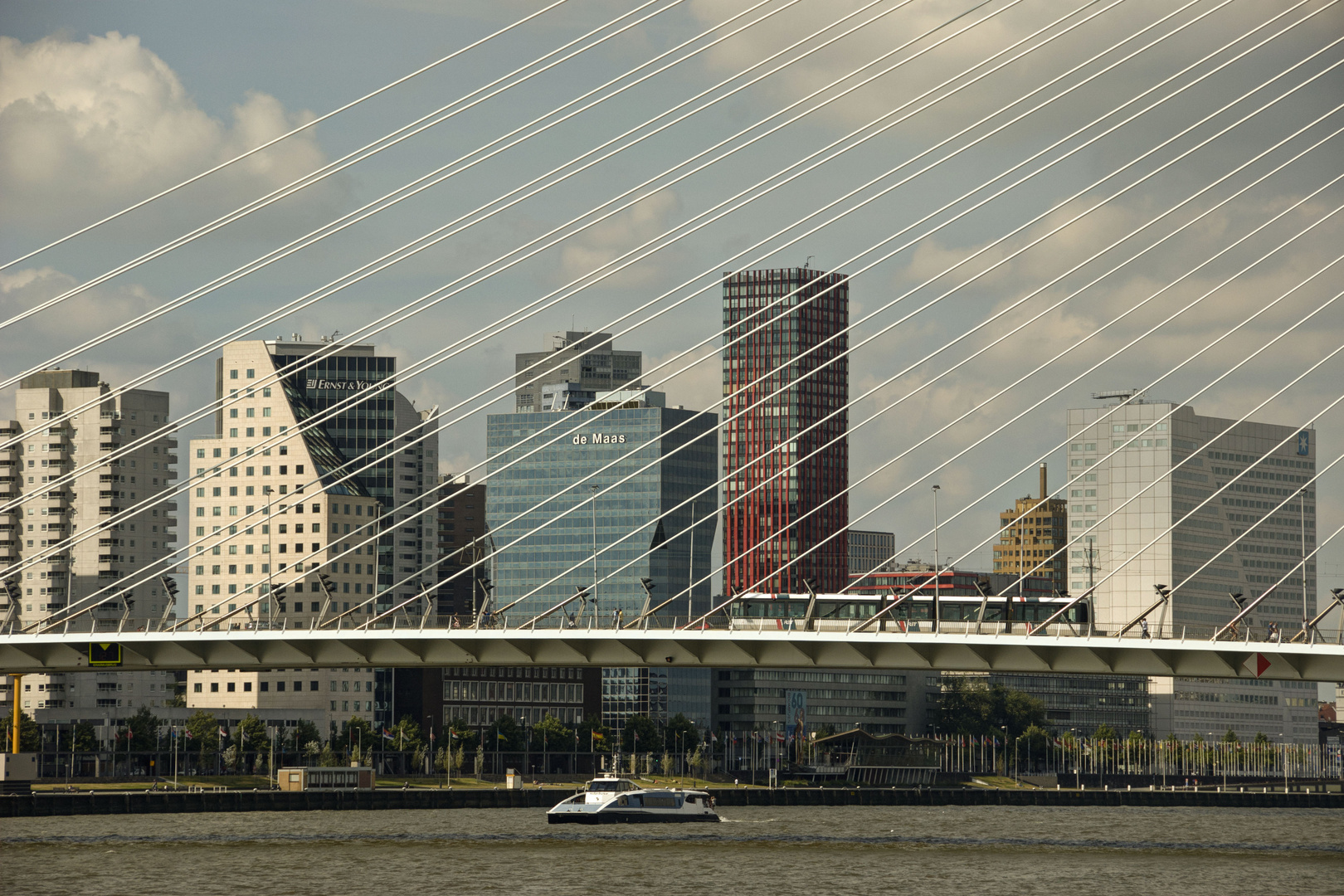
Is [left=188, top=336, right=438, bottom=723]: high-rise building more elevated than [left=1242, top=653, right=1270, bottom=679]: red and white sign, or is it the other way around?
[left=188, top=336, right=438, bottom=723]: high-rise building

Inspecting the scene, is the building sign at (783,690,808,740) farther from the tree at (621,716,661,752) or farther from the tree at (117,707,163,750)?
the tree at (117,707,163,750)

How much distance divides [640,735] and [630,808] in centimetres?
7670

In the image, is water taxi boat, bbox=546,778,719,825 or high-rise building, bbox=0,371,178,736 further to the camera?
high-rise building, bbox=0,371,178,736

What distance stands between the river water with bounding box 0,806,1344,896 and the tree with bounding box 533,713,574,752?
63.6 meters

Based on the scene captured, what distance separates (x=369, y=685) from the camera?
164 meters

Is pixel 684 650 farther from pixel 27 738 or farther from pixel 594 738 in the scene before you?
pixel 594 738

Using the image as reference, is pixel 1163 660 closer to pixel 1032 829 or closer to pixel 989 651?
pixel 989 651

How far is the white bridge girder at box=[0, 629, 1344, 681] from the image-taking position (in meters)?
54.2

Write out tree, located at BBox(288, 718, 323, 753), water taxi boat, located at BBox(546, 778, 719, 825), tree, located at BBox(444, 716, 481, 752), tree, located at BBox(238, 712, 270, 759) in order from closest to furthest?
1. water taxi boat, located at BBox(546, 778, 719, 825)
2. tree, located at BBox(238, 712, 270, 759)
3. tree, located at BBox(288, 718, 323, 753)
4. tree, located at BBox(444, 716, 481, 752)

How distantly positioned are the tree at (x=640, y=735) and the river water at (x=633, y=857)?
68.2 meters

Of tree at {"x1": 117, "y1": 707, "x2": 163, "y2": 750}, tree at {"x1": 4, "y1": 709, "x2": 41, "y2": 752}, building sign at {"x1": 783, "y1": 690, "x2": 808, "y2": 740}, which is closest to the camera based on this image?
tree at {"x1": 4, "y1": 709, "x2": 41, "y2": 752}

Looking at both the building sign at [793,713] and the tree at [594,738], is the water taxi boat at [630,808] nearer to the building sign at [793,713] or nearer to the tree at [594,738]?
the tree at [594,738]

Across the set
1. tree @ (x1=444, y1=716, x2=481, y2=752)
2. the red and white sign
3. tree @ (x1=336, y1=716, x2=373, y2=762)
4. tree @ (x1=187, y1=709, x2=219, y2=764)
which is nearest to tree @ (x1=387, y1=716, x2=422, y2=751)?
tree @ (x1=336, y1=716, x2=373, y2=762)

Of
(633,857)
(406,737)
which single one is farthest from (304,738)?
(633,857)
